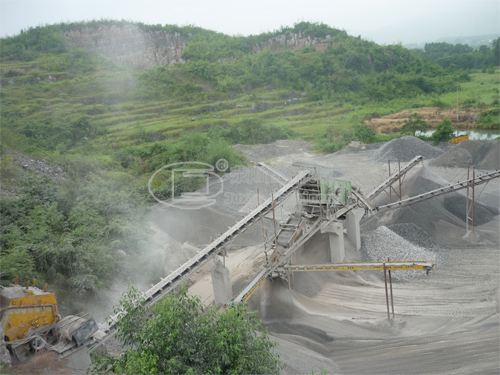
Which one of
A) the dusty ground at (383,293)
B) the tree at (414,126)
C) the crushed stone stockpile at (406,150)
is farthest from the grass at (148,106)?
the dusty ground at (383,293)

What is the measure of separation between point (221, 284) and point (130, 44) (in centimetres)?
6275

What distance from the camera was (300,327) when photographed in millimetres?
13672

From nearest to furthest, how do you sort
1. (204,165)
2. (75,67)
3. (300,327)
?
(300,327) < (204,165) < (75,67)

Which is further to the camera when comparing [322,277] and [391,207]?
[391,207]

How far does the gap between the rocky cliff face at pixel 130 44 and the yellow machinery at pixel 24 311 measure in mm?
58490

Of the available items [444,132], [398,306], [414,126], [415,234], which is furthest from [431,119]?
[398,306]

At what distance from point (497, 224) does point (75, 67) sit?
5334cm

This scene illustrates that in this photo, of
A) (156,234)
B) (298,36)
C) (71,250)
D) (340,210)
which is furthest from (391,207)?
(298,36)

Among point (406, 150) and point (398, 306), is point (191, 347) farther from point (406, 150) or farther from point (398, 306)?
point (406, 150)

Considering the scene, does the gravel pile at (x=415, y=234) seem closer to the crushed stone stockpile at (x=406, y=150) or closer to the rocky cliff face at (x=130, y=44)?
the crushed stone stockpile at (x=406, y=150)

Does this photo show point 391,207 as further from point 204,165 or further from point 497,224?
point 204,165

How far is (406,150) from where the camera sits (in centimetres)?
3303

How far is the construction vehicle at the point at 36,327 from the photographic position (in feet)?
35.0

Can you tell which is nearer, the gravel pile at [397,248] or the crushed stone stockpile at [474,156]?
the gravel pile at [397,248]
